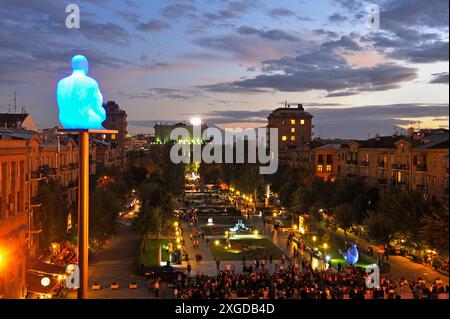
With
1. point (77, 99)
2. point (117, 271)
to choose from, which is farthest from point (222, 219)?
point (77, 99)

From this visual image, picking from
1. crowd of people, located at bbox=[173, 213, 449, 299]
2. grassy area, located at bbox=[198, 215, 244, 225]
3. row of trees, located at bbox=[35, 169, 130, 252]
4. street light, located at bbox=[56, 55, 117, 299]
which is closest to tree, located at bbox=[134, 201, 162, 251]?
row of trees, located at bbox=[35, 169, 130, 252]

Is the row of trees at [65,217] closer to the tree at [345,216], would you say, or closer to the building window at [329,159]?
the tree at [345,216]

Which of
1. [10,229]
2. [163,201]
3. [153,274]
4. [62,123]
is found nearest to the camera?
[62,123]

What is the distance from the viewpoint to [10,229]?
25438 mm

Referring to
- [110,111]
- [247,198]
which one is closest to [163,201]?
[247,198]

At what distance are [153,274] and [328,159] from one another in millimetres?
56150

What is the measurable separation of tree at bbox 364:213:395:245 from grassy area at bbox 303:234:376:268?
→ 1.62 meters

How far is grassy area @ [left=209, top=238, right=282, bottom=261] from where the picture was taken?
3912cm

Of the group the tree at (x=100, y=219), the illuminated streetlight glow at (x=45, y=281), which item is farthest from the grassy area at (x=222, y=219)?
the illuminated streetlight glow at (x=45, y=281)

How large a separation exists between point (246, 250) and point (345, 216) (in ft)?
32.0

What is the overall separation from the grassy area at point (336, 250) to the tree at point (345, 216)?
5.07ft

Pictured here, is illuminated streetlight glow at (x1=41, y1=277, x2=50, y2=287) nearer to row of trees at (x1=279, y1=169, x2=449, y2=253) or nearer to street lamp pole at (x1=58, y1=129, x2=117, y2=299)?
street lamp pole at (x1=58, y1=129, x2=117, y2=299)

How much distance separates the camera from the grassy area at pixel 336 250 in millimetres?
36000
